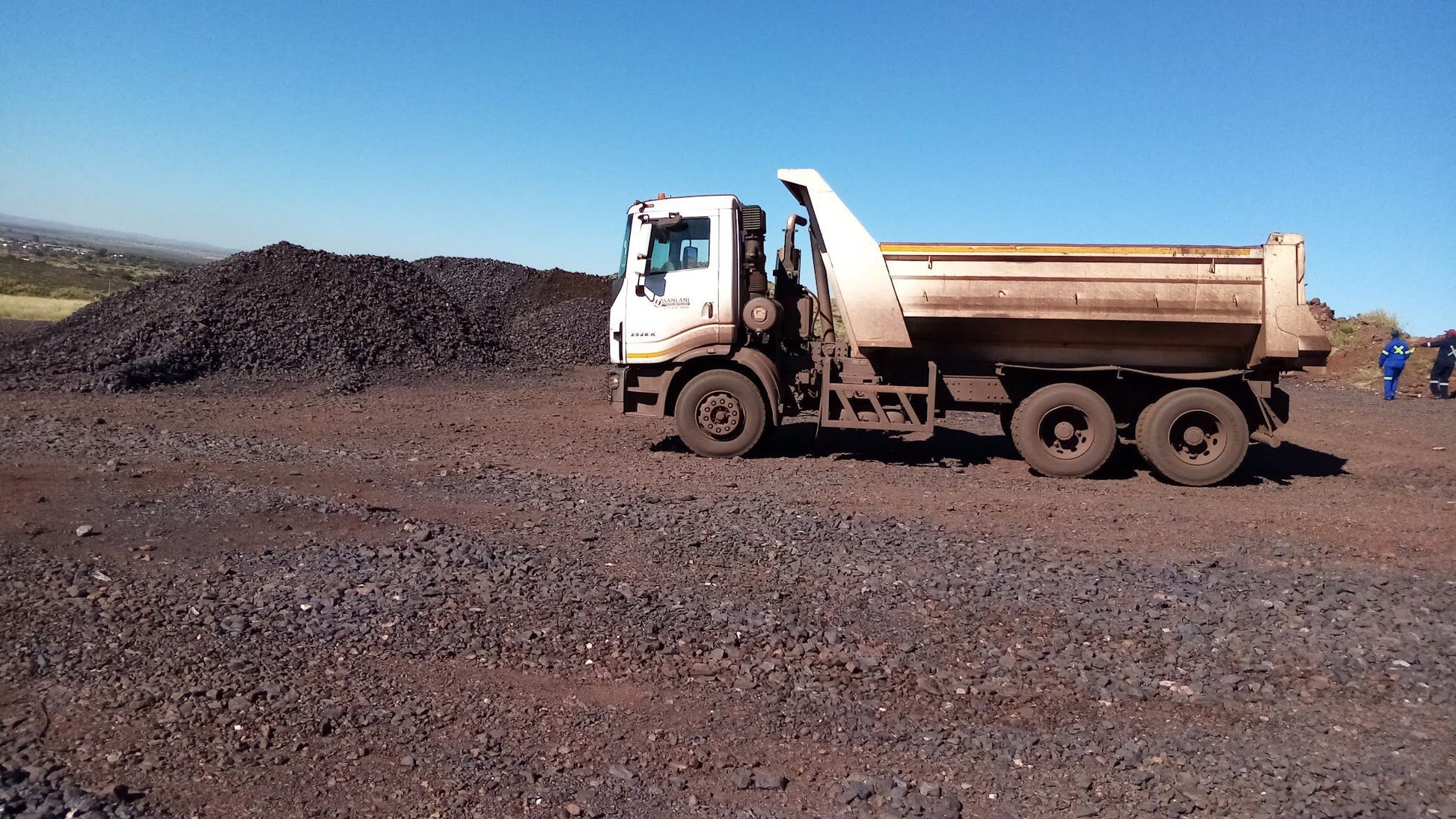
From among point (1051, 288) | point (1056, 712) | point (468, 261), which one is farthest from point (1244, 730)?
point (468, 261)

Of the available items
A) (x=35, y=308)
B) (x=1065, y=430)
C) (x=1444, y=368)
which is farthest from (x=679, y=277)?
(x=35, y=308)

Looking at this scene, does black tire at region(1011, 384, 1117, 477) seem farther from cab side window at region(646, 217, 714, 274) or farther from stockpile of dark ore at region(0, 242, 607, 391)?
stockpile of dark ore at region(0, 242, 607, 391)

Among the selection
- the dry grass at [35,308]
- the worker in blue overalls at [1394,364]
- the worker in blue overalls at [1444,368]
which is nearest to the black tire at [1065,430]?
the worker in blue overalls at [1394,364]

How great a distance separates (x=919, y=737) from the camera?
4188mm

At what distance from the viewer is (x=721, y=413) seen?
10.8 metres

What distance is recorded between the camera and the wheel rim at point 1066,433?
10.3m

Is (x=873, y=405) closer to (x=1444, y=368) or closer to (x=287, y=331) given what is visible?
(x=287, y=331)

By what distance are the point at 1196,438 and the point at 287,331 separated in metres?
15.7

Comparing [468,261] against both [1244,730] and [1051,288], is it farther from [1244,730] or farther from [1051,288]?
[1244,730]

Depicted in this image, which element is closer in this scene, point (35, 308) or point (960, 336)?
point (960, 336)

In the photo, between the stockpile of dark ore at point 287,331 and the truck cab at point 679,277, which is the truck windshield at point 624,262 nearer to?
the truck cab at point 679,277

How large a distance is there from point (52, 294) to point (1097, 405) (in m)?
A: 41.0

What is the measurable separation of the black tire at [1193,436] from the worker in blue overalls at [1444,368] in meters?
12.5

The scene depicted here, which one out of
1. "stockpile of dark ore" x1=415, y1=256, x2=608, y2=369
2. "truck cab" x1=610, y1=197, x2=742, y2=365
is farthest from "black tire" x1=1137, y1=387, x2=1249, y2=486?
"stockpile of dark ore" x1=415, y1=256, x2=608, y2=369
